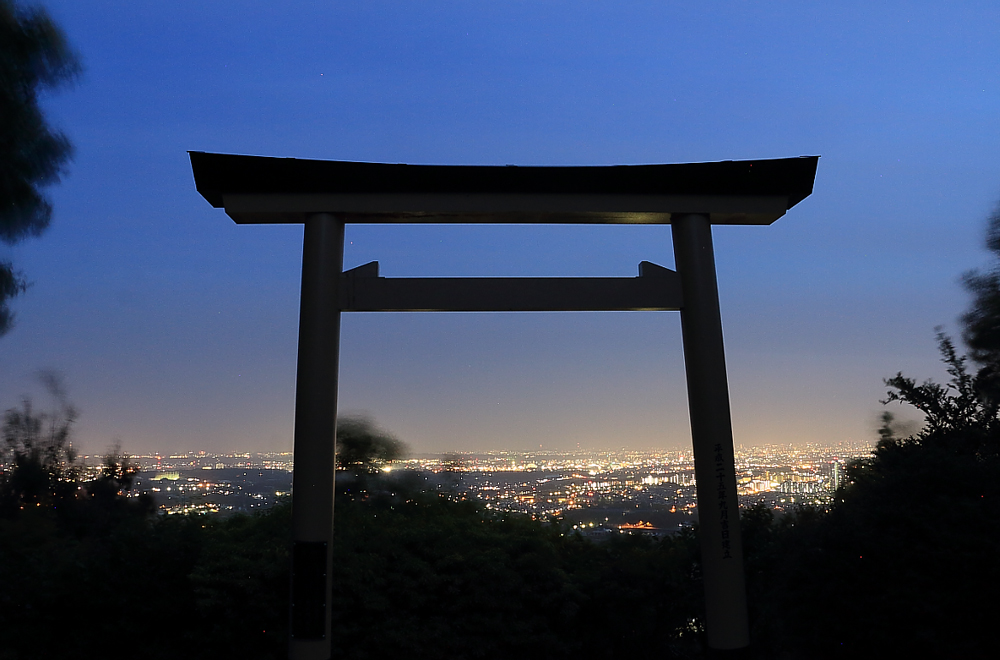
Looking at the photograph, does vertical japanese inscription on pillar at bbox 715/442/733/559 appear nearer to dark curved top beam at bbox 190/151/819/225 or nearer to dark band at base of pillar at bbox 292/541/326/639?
dark curved top beam at bbox 190/151/819/225

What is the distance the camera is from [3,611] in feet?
16.8

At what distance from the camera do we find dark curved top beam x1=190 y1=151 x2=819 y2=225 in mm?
4434

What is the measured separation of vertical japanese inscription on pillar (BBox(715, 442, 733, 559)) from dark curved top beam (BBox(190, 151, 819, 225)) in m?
2.02

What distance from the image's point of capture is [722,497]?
4.28 m

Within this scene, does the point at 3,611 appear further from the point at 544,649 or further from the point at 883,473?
the point at 883,473

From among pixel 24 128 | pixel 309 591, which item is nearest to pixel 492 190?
pixel 309 591

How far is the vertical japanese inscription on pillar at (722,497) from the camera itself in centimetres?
422

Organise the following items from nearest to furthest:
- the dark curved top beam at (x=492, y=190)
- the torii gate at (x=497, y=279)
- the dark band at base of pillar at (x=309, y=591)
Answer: the dark band at base of pillar at (x=309, y=591)
the torii gate at (x=497, y=279)
the dark curved top beam at (x=492, y=190)

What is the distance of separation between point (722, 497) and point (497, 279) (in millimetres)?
2425

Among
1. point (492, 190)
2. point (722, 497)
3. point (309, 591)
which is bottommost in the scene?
point (309, 591)

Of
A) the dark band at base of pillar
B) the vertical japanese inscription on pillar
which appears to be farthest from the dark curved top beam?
the dark band at base of pillar

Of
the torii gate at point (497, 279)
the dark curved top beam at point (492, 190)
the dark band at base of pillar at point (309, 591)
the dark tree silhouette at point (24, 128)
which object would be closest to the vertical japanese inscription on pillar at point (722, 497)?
the torii gate at point (497, 279)

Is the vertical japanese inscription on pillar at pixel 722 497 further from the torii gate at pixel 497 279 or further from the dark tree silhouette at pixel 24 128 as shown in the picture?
the dark tree silhouette at pixel 24 128

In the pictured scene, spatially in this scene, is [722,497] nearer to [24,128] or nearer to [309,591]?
A: [309,591]
